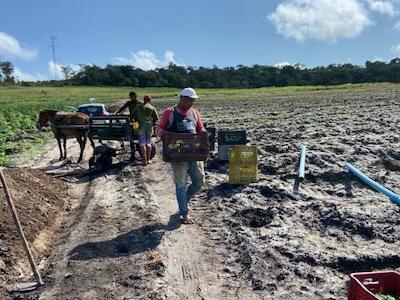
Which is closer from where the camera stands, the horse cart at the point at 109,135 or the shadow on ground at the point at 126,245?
the shadow on ground at the point at 126,245

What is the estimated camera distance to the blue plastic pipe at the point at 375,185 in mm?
8263

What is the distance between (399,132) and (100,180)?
9.16 m

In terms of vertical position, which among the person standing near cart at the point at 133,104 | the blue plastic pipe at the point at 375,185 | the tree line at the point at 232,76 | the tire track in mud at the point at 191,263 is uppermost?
the person standing near cart at the point at 133,104

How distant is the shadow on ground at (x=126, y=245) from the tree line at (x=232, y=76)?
106 meters

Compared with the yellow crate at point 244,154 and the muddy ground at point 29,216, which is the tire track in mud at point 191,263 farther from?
the muddy ground at point 29,216

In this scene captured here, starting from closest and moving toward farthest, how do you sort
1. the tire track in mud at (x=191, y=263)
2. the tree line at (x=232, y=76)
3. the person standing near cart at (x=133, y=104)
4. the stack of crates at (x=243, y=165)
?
the tire track in mud at (x=191, y=263) → the stack of crates at (x=243, y=165) → the person standing near cart at (x=133, y=104) → the tree line at (x=232, y=76)

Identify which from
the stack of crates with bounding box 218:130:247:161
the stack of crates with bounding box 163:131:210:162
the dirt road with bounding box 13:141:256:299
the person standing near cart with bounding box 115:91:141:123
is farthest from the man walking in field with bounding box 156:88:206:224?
the person standing near cart with bounding box 115:91:141:123

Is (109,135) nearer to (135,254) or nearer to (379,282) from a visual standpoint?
(135,254)

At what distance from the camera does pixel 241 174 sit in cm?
1002

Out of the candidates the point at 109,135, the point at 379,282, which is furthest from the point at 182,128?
the point at 109,135

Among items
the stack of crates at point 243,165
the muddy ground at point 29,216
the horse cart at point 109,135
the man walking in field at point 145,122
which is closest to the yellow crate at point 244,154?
the stack of crates at point 243,165

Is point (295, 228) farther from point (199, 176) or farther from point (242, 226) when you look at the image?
point (199, 176)

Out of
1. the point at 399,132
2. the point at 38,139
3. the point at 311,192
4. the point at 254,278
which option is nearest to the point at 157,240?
the point at 254,278

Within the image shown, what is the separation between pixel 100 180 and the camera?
1167cm
